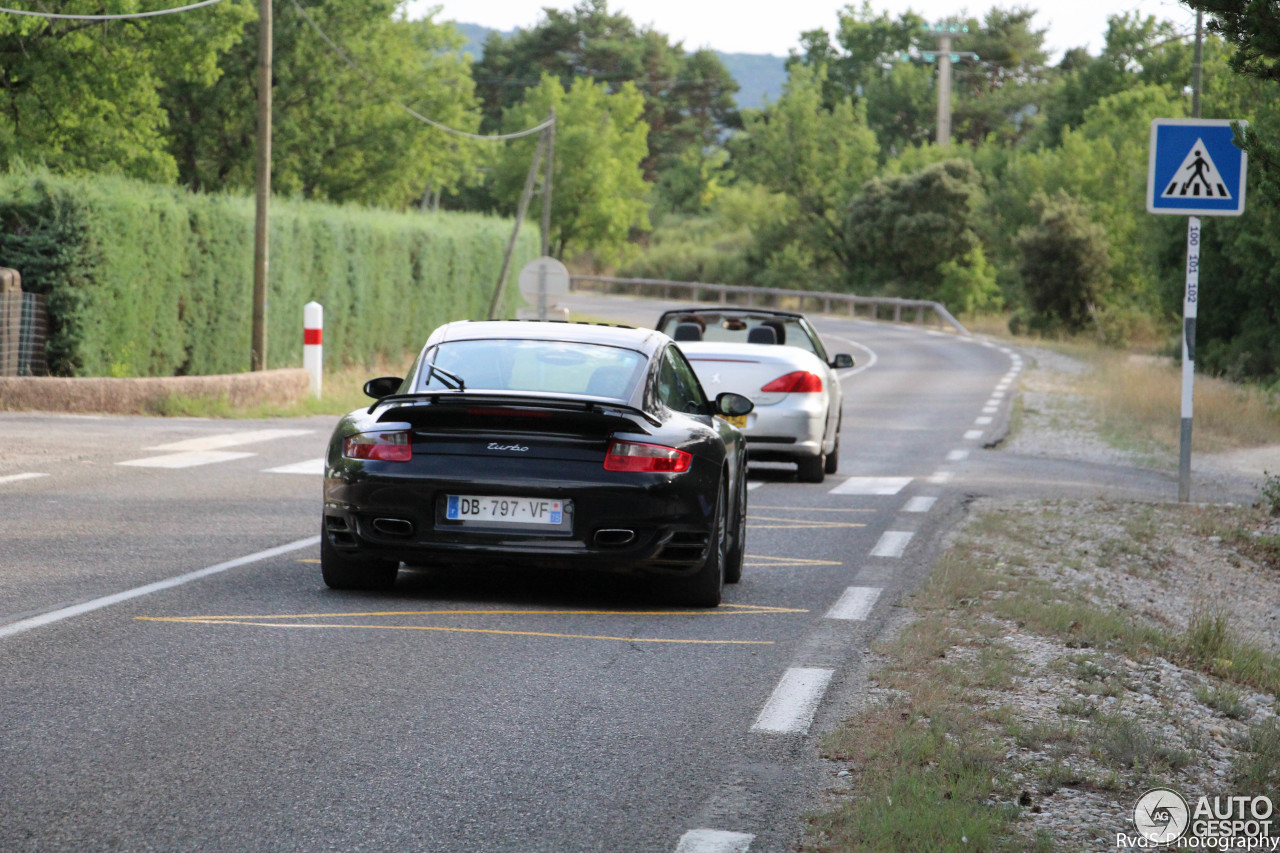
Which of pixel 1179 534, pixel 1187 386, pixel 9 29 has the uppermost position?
pixel 9 29

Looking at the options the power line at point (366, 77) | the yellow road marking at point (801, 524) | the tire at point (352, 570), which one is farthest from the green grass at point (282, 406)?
the power line at point (366, 77)

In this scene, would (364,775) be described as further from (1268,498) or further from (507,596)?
(1268,498)

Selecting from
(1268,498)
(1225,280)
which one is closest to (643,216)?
(1225,280)

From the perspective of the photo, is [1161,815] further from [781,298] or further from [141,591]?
[781,298]

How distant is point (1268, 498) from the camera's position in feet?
48.7

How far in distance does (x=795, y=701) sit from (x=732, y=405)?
10.7ft

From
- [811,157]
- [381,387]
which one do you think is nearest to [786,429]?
[381,387]

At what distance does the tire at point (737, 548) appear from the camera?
9172 millimetres

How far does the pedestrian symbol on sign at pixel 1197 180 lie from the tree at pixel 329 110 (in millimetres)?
28570

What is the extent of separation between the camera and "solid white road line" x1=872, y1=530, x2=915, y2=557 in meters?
10.7

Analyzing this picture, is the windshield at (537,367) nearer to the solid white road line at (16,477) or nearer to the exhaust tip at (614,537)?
the exhaust tip at (614,537)

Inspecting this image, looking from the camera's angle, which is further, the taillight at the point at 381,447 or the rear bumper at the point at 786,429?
the rear bumper at the point at 786,429

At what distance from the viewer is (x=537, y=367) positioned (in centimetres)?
857

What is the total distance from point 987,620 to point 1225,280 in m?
27.5
